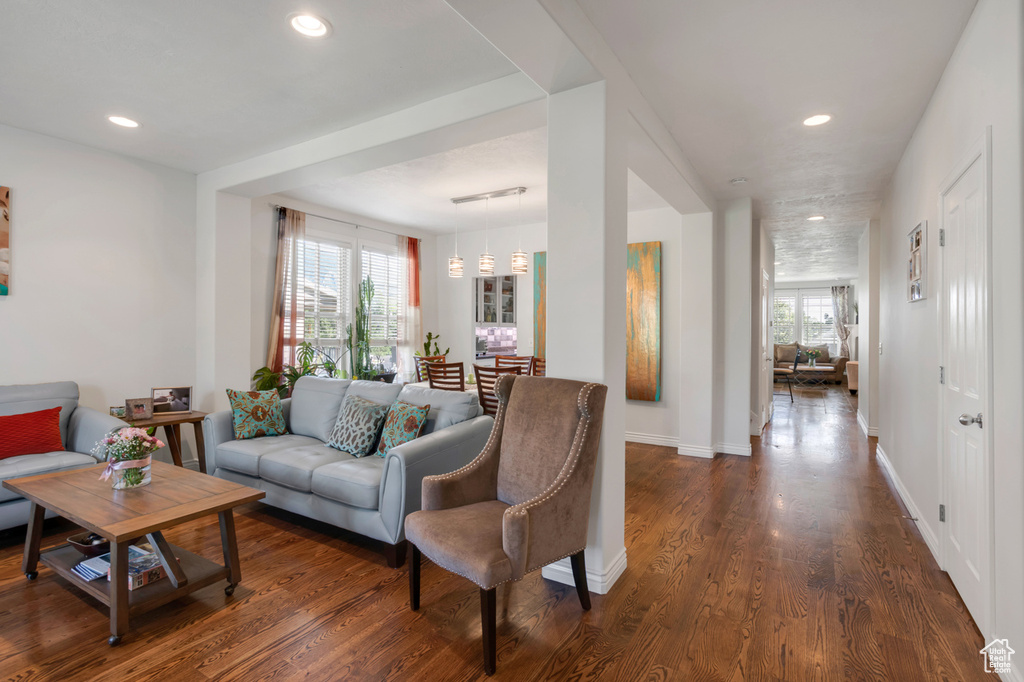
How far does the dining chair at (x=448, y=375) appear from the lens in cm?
526

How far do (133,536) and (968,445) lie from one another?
12.0 ft

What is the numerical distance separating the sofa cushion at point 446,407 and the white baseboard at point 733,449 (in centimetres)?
327

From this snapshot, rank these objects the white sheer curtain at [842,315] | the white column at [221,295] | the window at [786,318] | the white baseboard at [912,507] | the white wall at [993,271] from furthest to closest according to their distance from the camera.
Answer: the window at [786,318], the white sheer curtain at [842,315], the white column at [221,295], the white baseboard at [912,507], the white wall at [993,271]

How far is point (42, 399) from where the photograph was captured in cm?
357

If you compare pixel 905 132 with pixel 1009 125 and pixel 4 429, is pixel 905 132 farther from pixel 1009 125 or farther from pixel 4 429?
pixel 4 429

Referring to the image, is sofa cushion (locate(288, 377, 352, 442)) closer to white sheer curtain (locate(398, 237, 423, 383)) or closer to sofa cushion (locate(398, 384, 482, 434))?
sofa cushion (locate(398, 384, 482, 434))

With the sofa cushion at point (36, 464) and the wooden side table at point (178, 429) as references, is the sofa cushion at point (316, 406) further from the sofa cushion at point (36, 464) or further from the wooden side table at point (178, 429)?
the sofa cushion at point (36, 464)

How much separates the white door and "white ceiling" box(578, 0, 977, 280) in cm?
71

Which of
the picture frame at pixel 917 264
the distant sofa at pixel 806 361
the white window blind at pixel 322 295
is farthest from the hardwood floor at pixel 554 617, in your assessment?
the distant sofa at pixel 806 361

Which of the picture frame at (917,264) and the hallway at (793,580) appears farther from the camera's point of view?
the picture frame at (917,264)

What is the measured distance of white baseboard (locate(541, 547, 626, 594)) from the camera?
2.51m

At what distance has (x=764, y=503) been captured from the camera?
3.86 m

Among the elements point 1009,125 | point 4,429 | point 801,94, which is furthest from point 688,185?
point 4,429

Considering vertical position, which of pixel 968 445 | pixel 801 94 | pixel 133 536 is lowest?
pixel 133 536
